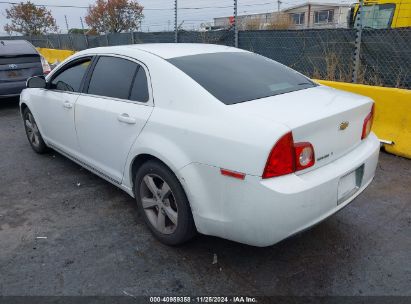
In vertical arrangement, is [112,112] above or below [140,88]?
below

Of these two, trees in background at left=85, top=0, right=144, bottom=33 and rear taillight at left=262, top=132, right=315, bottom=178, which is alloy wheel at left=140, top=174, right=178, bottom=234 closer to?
rear taillight at left=262, top=132, right=315, bottom=178

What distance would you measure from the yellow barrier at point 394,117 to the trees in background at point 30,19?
3405cm

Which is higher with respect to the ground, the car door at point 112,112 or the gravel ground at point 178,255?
the car door at point 112,112

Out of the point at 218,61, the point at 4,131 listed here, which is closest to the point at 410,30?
the point at 218,61

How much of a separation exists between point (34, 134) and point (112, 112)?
246 centimetres

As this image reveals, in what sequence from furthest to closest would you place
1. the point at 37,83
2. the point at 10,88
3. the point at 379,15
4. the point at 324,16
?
the point at 324,16 → the point at 379,15 → the point at 10,88 → the point at 37,83

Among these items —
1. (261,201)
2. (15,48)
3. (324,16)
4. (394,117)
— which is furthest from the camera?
(324,16)

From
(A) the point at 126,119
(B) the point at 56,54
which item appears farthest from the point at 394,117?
(B) the point at 56,54

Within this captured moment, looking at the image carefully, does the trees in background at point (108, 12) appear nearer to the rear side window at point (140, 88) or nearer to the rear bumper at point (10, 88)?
the rear bumper at point (10, 88)

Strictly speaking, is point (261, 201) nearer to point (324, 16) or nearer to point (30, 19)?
point (324, 16)

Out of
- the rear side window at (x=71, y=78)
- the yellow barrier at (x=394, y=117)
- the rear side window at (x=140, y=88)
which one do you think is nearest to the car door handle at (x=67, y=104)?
the rear side window at (x=71, y=78)

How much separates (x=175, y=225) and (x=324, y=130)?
1314 millimetres

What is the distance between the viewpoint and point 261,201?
226 centimetres

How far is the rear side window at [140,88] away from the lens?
306cm
